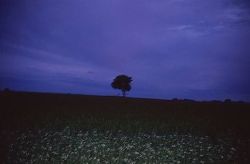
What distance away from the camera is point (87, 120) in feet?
79.7

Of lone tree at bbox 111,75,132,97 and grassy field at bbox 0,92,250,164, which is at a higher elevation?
lone tree at bbox 111,75,132,97

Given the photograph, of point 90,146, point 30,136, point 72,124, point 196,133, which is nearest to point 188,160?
point 90,146

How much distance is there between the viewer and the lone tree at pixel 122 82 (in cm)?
8862

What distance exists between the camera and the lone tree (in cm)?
8862

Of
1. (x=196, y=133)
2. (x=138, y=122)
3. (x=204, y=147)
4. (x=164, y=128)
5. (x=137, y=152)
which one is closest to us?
(x=137, y=152)

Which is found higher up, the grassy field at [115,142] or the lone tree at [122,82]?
the lone tree at [122,82]

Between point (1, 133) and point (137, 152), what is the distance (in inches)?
418

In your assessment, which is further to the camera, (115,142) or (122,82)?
(122,82)

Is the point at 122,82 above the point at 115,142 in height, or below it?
above

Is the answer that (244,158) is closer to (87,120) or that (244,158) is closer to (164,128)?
(164,128)

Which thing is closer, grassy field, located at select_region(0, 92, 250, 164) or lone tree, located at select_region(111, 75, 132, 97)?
grassy field, located at select_region(0, 92, 250, 164)

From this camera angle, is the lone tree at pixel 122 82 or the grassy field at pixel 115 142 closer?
the grassy field at pixel 115 142

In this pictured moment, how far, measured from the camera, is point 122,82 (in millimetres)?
88562

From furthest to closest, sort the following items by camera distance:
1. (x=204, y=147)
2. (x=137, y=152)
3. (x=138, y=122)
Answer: (x=138, y=122) < (x=204, y=147) < (x=137, y=152)
